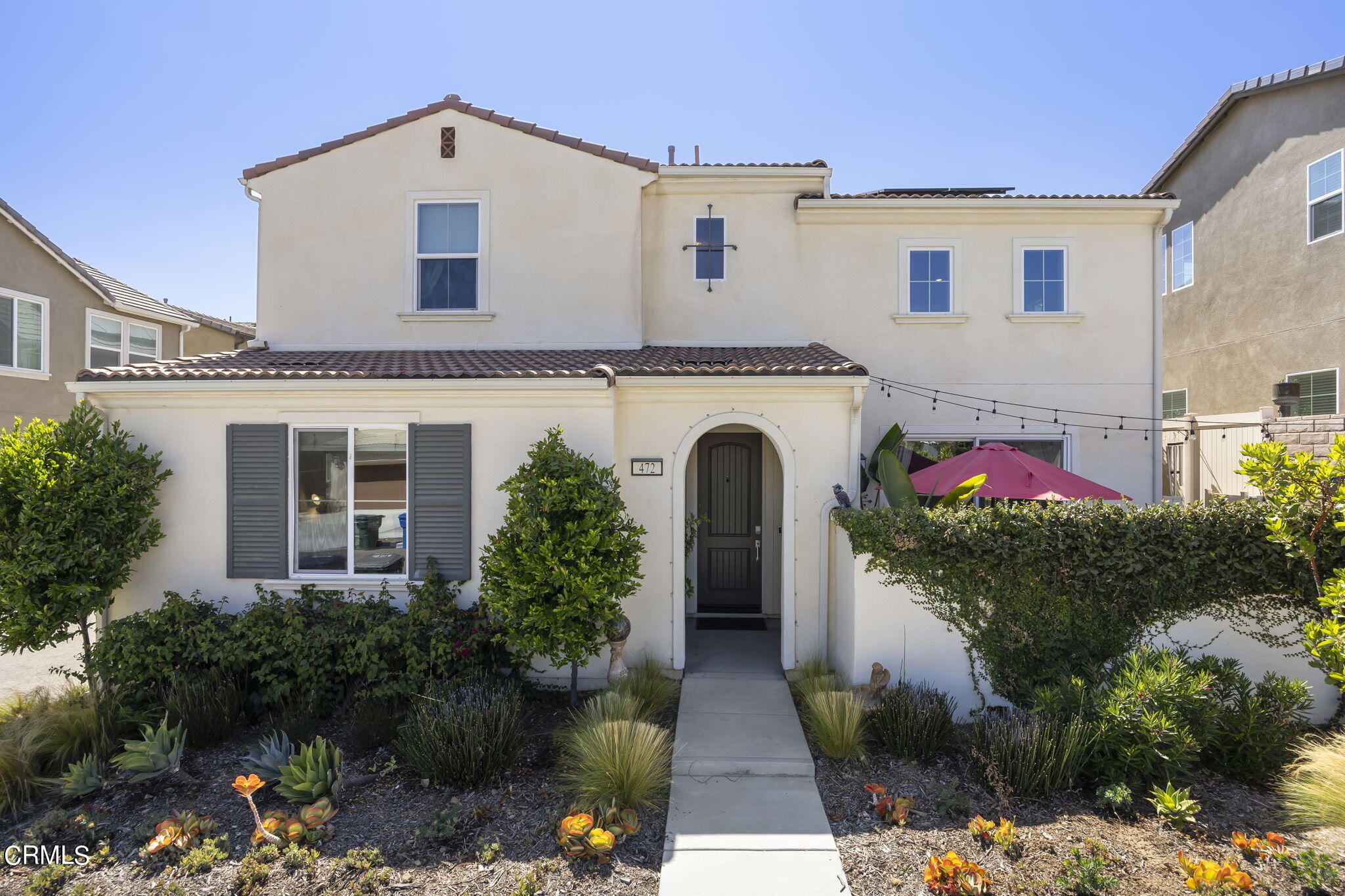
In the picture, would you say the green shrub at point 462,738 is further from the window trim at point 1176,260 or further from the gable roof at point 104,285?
the window trim at point 1176,260

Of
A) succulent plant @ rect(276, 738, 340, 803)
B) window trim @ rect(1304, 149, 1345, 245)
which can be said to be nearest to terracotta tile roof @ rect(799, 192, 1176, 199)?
window trim @ rect(1304, 149, 1345, 245)

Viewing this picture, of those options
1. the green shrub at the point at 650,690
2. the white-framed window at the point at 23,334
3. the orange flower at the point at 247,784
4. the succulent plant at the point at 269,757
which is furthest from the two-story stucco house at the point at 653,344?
the white-framed window at the point at 23,334

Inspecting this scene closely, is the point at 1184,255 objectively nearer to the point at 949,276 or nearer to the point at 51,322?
the point at 949,276

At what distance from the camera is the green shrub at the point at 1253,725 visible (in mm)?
5488

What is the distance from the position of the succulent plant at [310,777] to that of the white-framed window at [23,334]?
14059 mm

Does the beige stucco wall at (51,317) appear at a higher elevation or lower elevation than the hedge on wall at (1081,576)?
higher

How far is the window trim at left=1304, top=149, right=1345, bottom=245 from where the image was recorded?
12.0 m

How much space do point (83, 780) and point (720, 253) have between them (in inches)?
373

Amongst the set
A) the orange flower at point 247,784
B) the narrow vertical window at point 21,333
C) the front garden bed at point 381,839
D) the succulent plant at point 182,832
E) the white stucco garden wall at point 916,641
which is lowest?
the front garden bed at point 381,839

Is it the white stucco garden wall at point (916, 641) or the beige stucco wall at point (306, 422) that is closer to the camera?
the white stucco garden wall at point (916, 641)

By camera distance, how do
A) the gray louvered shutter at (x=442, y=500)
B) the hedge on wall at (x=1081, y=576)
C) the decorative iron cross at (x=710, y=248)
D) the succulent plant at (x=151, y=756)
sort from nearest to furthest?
the succulent plant at (x=151, y=756) → the hedge on wall at (x=1081, y=576) → the gray louvered shutter at (x=442, y=500) → the decorative iron cross at (x=710, y=248)

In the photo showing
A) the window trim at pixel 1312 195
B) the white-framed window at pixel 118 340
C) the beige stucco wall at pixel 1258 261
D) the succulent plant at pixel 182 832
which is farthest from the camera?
the white-framed window at pixel 118 340

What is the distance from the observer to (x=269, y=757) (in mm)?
5523

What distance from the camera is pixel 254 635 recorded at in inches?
270
